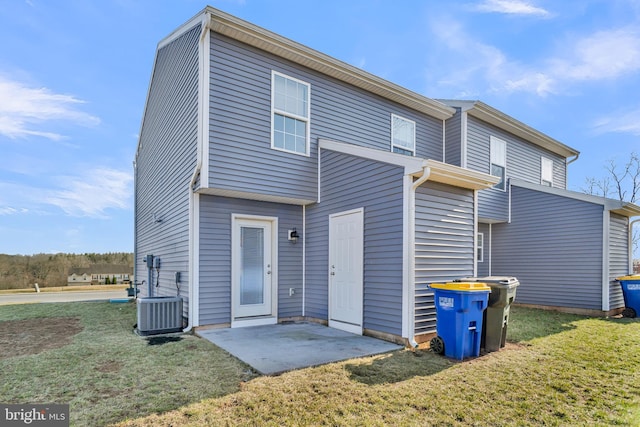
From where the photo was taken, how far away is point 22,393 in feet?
10.9

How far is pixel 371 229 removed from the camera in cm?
595

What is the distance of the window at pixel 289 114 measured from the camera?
6.84 metres

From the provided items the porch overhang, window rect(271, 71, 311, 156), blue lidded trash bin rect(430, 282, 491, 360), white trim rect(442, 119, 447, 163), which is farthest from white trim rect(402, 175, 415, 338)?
white trim rect(442, 119, 447, 163)

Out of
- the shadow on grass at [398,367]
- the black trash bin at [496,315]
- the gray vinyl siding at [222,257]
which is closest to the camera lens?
the shadow on grass at [398,367]

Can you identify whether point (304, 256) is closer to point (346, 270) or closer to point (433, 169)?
point (346, 270)

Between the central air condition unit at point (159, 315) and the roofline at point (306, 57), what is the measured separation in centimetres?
485

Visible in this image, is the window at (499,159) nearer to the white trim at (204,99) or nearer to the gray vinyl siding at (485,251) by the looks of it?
the gray vinyl siding at (485,251)

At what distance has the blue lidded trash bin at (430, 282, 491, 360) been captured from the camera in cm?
470

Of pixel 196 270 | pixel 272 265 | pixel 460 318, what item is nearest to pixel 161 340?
pixel 196 270

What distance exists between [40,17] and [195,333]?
756 centimetres

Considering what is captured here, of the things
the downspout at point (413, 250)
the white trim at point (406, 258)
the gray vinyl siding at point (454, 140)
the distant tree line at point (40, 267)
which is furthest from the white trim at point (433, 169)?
the distant tree line at point (40, 267)

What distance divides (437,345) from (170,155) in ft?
22.6

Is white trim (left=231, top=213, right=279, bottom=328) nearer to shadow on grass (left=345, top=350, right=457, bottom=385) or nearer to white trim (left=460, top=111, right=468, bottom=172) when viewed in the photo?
shadow on grass (left=345, top=350, right=457, bottom=385)

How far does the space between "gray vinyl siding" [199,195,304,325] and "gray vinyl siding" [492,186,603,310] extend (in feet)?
23.7
